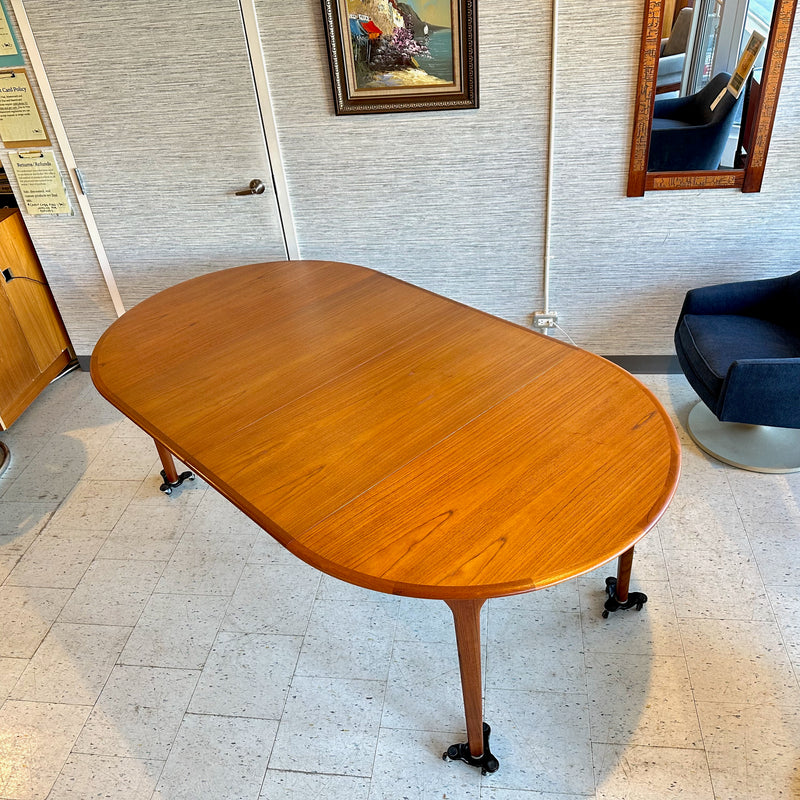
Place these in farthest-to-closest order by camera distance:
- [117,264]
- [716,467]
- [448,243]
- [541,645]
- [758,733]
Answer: [117,264] → [448,243] → [716,467] → [541,645] → [758,733]

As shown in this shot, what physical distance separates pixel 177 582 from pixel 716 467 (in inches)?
84.1

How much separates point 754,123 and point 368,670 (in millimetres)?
2475

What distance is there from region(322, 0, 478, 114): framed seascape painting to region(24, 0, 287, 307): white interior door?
1.34 ft

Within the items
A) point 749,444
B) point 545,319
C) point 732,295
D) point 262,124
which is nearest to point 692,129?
point 732,295

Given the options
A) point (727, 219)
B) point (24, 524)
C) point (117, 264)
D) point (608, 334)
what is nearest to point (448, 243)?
point (608, 334)

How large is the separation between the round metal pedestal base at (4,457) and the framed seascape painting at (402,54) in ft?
7.03

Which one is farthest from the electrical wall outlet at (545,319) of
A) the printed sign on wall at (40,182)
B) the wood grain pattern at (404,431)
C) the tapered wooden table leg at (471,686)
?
the printed sign on wall at (40,182)

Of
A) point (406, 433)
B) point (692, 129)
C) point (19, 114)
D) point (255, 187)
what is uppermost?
point (19, 114)

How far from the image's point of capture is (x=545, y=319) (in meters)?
3.28

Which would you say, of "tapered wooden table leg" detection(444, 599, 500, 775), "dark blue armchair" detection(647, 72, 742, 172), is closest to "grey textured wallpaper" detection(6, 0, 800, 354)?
"dark blue armchair" detection(647, 72, 742, 172)

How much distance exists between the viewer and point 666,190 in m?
2.91

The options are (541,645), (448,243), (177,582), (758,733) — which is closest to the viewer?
(758,733)

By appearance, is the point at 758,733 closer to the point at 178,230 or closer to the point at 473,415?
the point at 473,415

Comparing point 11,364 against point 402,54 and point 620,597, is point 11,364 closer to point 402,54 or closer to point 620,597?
point 402,54
